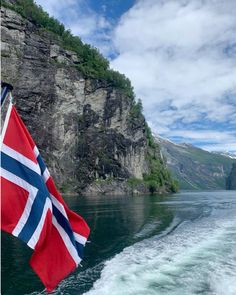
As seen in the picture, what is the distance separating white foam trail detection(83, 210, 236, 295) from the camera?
51.0 ft

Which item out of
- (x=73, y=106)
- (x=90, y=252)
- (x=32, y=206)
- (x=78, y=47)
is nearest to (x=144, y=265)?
(x=90, y=252)

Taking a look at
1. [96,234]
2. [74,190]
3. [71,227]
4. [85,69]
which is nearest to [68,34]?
[85,69]

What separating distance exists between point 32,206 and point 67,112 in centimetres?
11084

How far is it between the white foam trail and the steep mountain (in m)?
82.0

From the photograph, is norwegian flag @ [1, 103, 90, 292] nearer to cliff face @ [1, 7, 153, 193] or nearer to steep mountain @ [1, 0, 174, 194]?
cliff face @ [1, 7, 153, 193]

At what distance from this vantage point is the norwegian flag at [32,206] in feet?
19.5

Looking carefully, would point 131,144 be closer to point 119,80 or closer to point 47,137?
point 119,80

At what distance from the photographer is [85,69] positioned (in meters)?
128

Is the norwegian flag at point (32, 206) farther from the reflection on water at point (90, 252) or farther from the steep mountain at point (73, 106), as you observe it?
the steep mountain at point (73, 106)

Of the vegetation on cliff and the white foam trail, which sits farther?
the vegetation on cliff

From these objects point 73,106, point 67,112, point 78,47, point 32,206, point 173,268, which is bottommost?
point 173,268

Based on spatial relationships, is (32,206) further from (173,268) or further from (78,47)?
(78,47)

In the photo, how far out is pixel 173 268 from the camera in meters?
19.1

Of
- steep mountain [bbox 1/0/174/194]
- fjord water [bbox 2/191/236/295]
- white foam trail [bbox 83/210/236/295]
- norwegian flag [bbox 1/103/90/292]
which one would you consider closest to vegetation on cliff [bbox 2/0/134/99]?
A: steep mountain [bbox 1/0/174/194]
